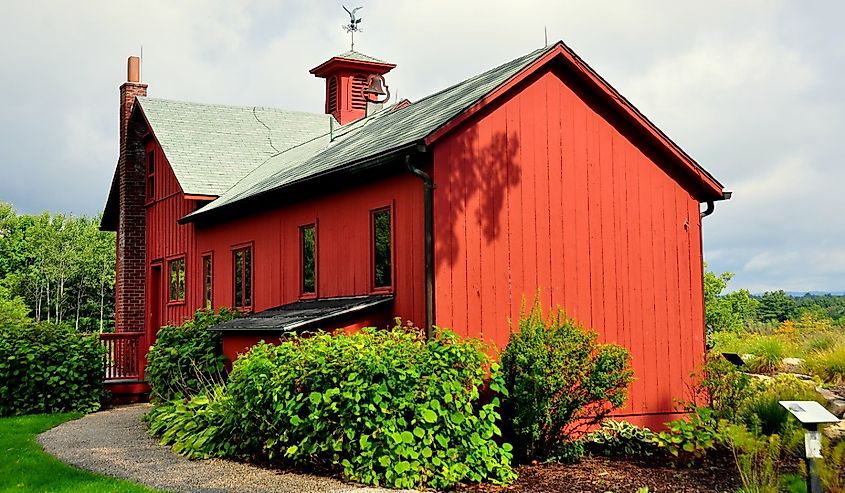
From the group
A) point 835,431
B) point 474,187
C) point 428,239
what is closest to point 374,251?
point 428,239

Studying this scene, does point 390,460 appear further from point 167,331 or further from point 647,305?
point 167,331

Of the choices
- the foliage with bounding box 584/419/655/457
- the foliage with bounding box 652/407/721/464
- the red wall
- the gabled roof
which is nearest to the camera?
the foliage with bounding box 652/407/721/464

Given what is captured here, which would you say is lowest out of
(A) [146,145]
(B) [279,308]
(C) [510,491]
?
(C) [510,491]

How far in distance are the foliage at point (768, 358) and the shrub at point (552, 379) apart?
571 cm

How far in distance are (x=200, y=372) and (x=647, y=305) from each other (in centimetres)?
716

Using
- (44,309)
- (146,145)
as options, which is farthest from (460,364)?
(44,309)

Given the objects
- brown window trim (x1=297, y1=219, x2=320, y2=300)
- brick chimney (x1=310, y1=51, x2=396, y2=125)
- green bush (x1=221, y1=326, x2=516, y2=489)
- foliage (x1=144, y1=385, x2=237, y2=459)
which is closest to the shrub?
green bush (x1=221, y1=326, x2=516, y2=489)

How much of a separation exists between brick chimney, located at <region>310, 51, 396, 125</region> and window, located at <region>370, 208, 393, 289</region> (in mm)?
13935

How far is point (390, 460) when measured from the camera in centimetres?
983

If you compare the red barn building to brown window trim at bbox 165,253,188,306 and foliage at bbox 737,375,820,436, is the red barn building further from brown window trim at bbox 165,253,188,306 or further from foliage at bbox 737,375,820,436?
brown window trim at bbox 165,253,188,306

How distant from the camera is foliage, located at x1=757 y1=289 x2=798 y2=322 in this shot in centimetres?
3925

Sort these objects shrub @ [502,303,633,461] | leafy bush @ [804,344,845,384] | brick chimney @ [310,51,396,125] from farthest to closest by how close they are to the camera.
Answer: brick chimney @ [310,51,396,125] < leafy bush @ [804,344,845,384] < shrub @ [502,303,633,461]

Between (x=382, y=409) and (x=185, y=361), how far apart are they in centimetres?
676

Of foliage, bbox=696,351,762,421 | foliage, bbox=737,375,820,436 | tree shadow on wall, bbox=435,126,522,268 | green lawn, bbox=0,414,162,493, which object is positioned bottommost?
green lawn, bbox=0,414,162,493
